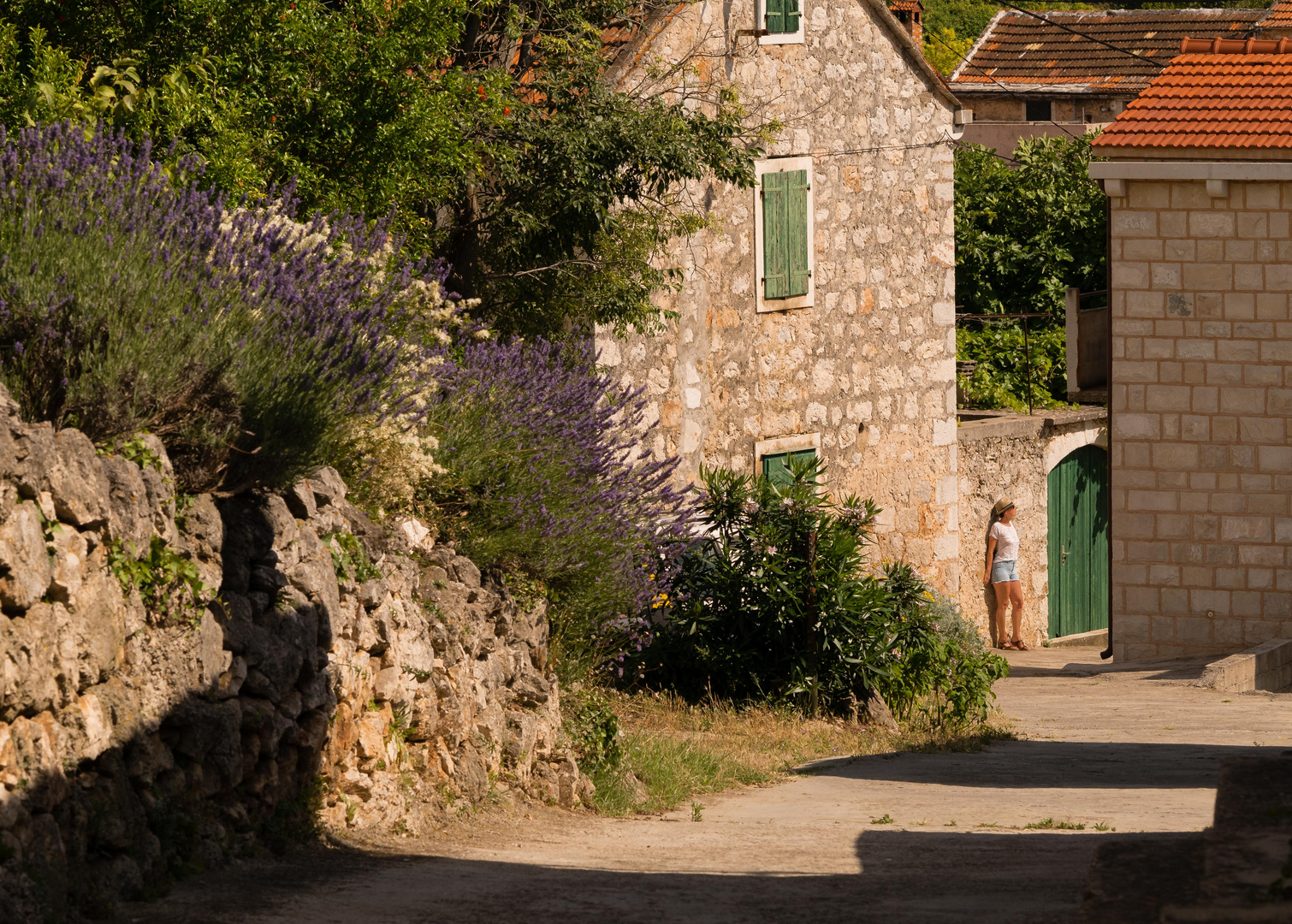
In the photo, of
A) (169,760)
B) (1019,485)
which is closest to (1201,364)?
(1019,485)

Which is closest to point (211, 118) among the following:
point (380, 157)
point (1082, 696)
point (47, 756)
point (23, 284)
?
point (380, 157)

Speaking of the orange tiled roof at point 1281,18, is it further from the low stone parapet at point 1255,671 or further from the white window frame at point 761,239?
the low stone parapet at point 1255,671

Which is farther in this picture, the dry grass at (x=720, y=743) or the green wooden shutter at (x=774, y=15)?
the green wooden shutter at (x=774, y=15)

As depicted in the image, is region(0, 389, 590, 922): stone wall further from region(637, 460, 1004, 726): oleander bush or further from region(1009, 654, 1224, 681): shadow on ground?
region(1009, 654, 1224, 681): shadow on ground

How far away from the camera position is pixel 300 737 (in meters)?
5.90

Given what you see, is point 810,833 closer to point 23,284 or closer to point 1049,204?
point 23,284

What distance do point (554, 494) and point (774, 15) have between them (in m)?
7.12

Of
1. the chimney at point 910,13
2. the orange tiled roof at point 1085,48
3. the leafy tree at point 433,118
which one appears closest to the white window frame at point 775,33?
the leafy tree at point 433,118

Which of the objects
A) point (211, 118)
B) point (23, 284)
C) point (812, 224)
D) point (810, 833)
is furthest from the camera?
point (812, 224)

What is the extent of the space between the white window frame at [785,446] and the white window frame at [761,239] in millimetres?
1157

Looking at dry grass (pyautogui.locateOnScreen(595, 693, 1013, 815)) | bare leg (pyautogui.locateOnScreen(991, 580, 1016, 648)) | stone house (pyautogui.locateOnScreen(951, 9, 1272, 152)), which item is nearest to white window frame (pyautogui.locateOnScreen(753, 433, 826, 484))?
bare leg (pyautogui.locateOnScreen(991, 580, 1016, 648))

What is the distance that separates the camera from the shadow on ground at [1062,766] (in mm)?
8281

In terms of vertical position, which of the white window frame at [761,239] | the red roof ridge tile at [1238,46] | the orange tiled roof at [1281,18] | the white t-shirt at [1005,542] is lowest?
the white t-shirt at [1005,542]

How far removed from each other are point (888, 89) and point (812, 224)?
174 centimetres
